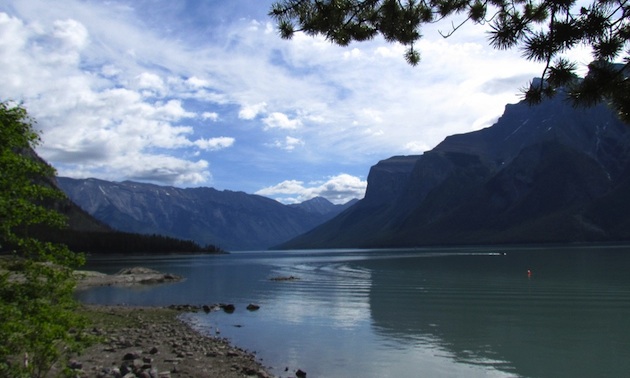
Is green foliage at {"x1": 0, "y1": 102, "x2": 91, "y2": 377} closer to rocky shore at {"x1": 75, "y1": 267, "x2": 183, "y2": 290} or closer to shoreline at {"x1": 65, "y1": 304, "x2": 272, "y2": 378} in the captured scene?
shoreline at {"x1": 65, "y1": 304, "x2": 272, "y2": 378}

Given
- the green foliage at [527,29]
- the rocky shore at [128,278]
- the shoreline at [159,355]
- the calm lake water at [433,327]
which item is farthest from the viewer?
the rocky shore at [128,278]

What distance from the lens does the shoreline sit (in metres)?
18.9

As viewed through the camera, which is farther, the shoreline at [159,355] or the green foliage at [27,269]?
the shoreline at [159,355]

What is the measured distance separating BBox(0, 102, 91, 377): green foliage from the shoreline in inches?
74.4

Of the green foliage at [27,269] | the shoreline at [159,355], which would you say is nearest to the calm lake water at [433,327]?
the shoreline at [159,355]

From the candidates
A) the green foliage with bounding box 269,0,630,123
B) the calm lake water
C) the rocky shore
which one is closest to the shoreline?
the calm lake water

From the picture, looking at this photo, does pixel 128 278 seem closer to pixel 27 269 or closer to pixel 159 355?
pixel 159 355

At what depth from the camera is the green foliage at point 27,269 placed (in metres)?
9.35

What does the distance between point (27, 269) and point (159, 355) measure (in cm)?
1409

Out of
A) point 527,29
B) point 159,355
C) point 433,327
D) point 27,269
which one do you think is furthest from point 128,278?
point 527,29

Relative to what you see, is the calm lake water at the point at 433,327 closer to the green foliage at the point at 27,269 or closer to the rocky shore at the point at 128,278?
the green foliage at the point at 27,269

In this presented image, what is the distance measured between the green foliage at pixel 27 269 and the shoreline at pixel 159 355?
1889mm

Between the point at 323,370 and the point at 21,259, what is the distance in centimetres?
1504

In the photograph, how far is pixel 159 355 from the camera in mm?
22812
